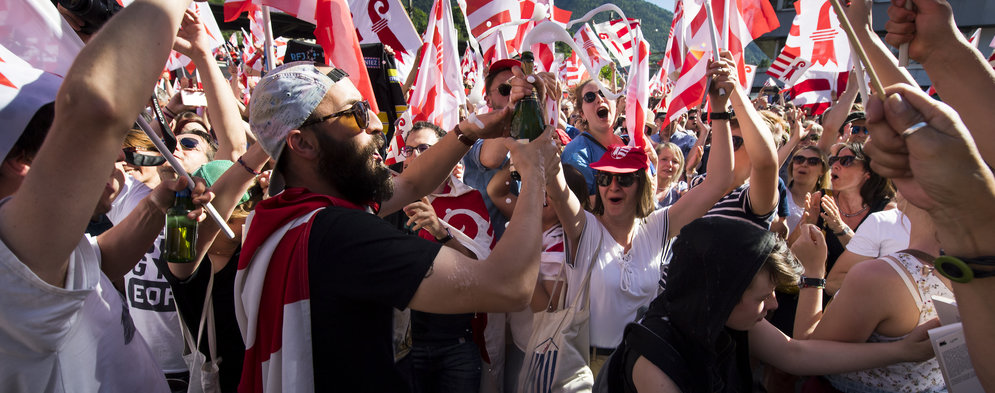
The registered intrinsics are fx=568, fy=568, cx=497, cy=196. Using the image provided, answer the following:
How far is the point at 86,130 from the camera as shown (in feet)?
3.64

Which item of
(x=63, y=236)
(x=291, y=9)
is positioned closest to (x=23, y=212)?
(x=63, y=236)

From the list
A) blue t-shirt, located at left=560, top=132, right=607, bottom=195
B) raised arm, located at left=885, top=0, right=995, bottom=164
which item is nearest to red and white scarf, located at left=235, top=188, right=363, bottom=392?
raised arm, located at left=885, top=0, right=995, bottom=164

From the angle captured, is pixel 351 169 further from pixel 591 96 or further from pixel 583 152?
pixel 591 96

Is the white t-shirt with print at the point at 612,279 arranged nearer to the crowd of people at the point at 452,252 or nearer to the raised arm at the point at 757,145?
the crowd of people at the point at 452,252

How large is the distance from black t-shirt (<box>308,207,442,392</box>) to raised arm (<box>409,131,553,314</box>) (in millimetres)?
39

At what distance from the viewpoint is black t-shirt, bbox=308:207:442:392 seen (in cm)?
153

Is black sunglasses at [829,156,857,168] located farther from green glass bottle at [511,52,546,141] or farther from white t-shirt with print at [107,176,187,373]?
white t-shirt with print at [107,176,187,373]

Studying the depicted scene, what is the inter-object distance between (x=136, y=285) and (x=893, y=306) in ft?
10.7

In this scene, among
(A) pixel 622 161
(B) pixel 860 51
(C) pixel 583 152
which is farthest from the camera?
(C) pixel 583 152

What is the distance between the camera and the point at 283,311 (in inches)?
63.4

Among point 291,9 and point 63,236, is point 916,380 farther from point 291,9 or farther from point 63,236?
point 291,9

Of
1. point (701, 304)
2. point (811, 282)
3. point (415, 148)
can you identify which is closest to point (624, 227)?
point (811, 282)

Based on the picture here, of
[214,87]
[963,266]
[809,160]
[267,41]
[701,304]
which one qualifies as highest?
[267,41]

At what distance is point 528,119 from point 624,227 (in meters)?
1.42
